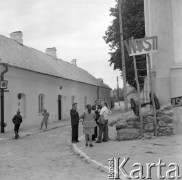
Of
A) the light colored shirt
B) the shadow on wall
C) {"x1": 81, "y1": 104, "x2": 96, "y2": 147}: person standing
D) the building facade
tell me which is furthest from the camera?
the building facade

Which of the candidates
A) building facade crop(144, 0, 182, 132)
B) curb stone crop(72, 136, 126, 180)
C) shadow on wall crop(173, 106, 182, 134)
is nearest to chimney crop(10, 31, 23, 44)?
building facade crop(144, 0, 182, 132)

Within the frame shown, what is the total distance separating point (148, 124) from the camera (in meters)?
13.2

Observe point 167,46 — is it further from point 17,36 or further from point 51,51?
point 51,51

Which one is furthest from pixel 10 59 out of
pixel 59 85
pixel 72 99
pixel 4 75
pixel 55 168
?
pixel 55 168

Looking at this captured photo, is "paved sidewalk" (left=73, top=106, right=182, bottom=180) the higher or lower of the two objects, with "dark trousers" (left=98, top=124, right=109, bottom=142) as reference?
lower

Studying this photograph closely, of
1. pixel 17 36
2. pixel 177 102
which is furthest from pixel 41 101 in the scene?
pixel 177 102

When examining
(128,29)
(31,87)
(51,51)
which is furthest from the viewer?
(51,51)

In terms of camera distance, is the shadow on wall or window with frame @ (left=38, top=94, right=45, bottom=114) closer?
the shadow on wall

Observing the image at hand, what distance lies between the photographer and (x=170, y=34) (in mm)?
14094

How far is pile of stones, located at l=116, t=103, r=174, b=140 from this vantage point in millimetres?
12815

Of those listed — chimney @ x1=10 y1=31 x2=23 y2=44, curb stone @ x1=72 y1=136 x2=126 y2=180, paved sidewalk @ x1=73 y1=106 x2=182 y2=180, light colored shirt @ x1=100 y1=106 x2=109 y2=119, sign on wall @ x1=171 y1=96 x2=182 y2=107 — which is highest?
chimney @ x1=10 y1=31 x2=23 y2=44

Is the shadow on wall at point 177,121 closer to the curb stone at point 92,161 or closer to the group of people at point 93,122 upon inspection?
the group of people at point 93,122

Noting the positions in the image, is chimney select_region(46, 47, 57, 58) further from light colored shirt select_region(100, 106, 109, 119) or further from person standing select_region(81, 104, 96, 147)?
person standing select_region(81, 104, 96, 147)

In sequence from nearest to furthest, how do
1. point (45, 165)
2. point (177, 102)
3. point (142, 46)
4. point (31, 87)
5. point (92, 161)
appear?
point (92, 161), point (45, 165), point (142, 46), point (177, 102), point (31, 87)
